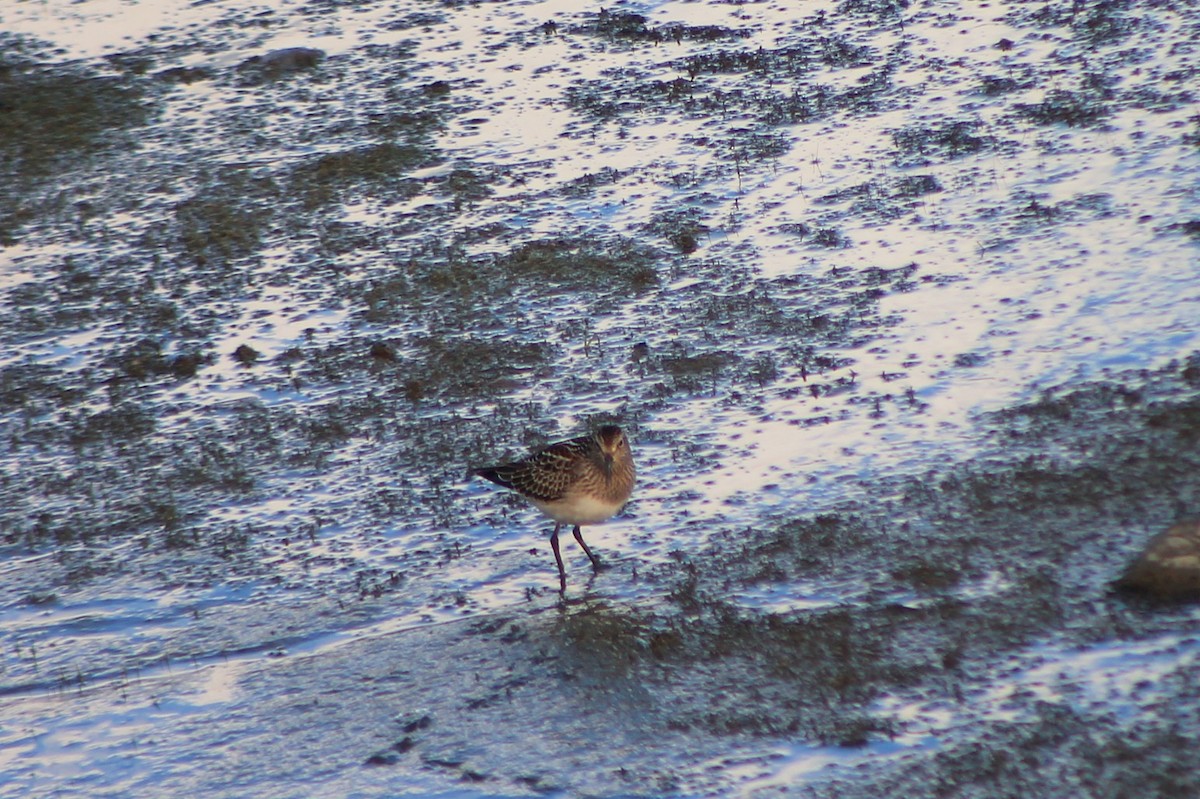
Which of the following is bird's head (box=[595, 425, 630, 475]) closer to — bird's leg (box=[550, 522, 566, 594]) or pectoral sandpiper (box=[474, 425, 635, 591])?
pectoral sandpiper (box=[474, 425, 635, 591])

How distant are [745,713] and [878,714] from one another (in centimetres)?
58

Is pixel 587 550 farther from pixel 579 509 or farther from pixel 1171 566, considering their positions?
pixel 1171 566

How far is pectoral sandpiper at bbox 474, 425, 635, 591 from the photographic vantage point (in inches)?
314

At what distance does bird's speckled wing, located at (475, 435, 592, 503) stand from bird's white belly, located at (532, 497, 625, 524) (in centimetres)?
4

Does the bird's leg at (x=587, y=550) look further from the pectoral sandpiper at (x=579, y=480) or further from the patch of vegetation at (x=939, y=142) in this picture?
the patch of vegetation at (x=939, y=142)

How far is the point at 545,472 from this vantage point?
8.16 meters

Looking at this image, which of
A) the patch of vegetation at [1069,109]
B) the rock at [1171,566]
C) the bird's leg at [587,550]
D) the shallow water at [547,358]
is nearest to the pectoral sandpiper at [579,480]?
the bird's leg at [587,550]

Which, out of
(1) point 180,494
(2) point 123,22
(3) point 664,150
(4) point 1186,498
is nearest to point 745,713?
(4) point 1186,498

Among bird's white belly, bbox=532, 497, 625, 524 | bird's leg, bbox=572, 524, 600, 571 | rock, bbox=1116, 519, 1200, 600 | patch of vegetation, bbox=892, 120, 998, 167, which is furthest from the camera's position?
patch of vegetation, bbox=892, 120, 998, 167

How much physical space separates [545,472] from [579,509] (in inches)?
12.3

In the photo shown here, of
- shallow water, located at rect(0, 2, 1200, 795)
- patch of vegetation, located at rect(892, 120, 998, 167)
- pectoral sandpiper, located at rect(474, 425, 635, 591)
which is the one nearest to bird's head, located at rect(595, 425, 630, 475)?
pectoral sandpiper, located at rect(474, 425, 635, 591)

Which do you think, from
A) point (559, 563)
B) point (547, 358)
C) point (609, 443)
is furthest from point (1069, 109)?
point (559, 563)

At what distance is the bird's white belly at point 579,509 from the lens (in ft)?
26.2

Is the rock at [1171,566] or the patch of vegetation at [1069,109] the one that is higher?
the patch of vegetation at [1069,109]
